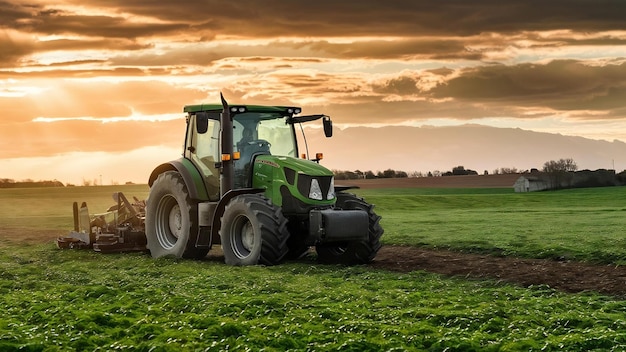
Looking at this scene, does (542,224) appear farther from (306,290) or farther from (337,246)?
(306,290)

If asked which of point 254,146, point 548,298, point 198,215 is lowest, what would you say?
point 548,298

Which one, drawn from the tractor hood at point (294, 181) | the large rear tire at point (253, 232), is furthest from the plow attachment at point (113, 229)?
the tractor hood at point (294, 181)

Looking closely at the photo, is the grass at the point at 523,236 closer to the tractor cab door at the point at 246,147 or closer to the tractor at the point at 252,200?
the tractor at the point at 252,200

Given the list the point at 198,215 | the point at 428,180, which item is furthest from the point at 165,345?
the point at 428,180

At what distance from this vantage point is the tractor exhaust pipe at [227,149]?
18969mm

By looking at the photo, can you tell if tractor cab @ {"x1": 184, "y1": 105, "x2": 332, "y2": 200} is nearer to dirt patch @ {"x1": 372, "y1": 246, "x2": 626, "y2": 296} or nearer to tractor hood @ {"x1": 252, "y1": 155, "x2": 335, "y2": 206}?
tractor hood @ {"x1": 252, "y1": 155, "x2": 335, "y2": 206}

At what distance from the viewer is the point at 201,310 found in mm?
12336

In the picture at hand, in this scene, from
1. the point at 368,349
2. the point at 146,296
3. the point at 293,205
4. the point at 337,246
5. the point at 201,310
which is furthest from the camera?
the point at 337,246

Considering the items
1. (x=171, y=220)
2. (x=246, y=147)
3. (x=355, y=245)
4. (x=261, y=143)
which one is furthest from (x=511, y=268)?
(x=171, y=220)

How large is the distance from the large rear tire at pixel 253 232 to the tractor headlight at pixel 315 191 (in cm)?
90

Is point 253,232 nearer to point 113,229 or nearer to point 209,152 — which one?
point 209,152

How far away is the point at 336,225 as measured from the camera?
58.4 ft

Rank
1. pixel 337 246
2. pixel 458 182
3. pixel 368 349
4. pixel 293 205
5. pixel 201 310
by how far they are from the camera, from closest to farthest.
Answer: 1. pixel 368 349
2. pixel 201 310
3. pixel 293 205
4. pixel 337 246
5. pixel 458 182

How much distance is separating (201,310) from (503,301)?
462cm
